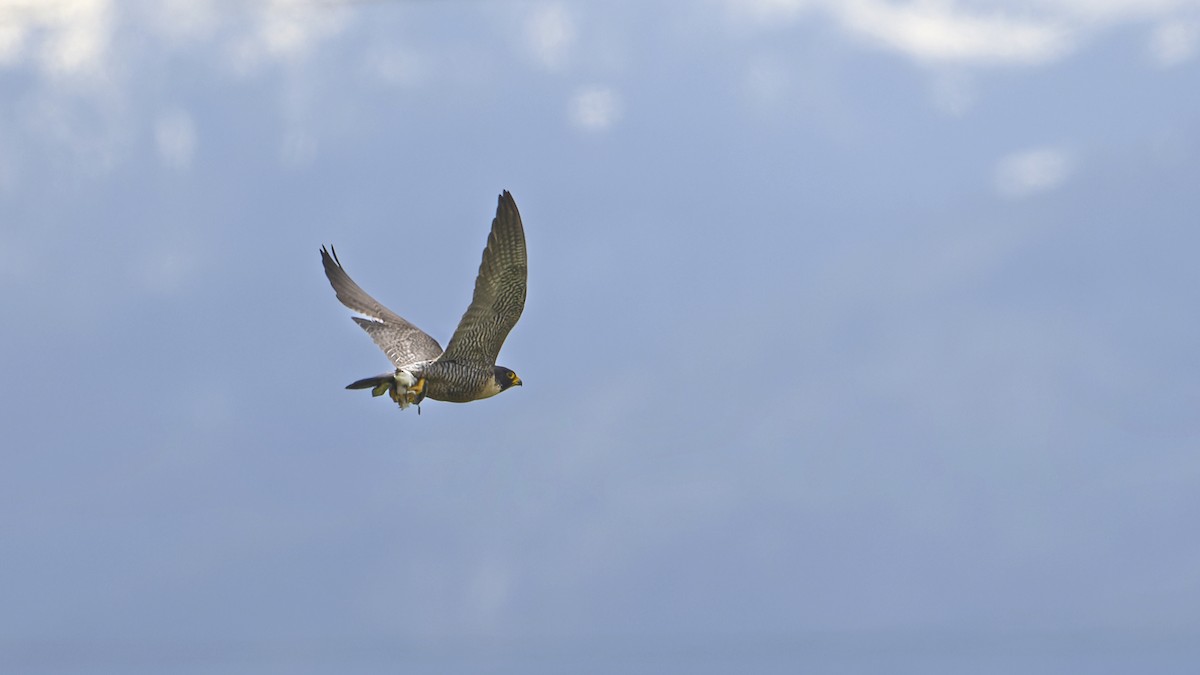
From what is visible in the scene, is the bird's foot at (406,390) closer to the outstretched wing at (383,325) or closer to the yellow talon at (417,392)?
the yellow talon at (417,392)

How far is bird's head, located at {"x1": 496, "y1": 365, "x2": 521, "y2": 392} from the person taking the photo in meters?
20.2

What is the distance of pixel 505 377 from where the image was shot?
20266 millimetres

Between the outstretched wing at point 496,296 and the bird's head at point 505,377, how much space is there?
0.14 meters

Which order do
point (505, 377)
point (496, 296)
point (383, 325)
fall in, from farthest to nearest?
point (383, 325), point (505, 377), point (496, 296)

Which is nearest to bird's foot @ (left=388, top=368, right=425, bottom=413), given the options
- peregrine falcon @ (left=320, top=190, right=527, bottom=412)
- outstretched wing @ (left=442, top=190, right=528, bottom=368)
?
peregrine falcon @ (left=320, top=190, right=527, bottom=412)

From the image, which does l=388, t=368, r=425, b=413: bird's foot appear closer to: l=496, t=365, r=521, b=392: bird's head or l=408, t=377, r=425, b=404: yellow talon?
l=408, t=377, r=425, b=404: yellow talon

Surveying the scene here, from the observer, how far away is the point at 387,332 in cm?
2244

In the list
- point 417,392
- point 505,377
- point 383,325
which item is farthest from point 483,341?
point 383,325

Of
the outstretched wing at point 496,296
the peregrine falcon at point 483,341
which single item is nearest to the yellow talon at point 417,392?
the peregrine falcon at point 483,341

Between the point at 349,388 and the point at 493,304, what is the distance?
2546mm

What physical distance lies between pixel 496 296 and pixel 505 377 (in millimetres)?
1208

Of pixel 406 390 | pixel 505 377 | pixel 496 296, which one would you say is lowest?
pixel 406 390

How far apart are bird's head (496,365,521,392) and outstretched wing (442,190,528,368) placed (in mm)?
139

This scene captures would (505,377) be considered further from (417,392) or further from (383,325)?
(383,325)
